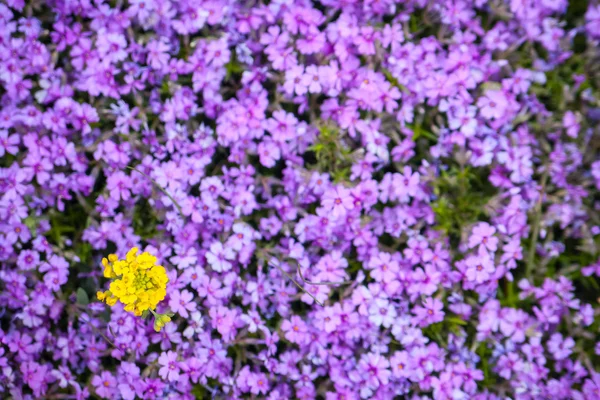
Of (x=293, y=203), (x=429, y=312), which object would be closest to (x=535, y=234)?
(x=429, y=312)

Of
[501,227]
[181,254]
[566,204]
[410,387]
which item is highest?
[566,204]

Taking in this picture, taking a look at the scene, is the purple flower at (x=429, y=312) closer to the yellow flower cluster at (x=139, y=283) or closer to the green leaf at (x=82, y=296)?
the yellow flower cluster at (x=139, y=283)

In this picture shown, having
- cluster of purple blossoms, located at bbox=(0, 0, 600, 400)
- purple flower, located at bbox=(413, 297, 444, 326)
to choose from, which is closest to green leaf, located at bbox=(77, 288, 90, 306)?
cluster of purple blossoms, located at bbox=(0, 0, 600, 400)

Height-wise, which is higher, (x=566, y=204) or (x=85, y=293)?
(x=566, y=204)

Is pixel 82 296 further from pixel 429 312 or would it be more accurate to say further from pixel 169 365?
pixel 429 312

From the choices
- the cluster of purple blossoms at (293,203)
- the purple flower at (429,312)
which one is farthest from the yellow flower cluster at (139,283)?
the purple flower at (429,312)

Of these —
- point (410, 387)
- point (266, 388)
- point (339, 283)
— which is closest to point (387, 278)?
point (339, 283)

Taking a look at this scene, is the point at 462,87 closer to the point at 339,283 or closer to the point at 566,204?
the point at 566,204

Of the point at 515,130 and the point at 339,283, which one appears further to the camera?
the point at 515,130

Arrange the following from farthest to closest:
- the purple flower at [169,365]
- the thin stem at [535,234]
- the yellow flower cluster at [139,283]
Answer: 1. the thin stem at [535,234]
2. the purple flower at [169,365]
3. the yellow flower cluster at [139,283]
